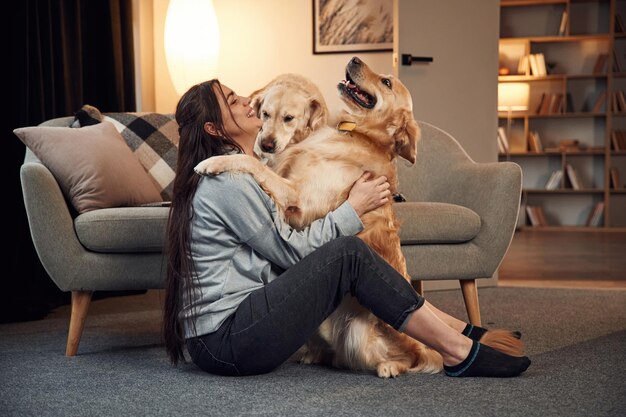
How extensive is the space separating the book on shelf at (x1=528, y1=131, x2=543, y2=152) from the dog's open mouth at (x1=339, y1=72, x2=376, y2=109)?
5766 millimetres

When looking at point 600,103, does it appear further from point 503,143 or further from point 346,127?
point 346,127

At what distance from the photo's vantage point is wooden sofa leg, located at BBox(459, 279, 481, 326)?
279cm

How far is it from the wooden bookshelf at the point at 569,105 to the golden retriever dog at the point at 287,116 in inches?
224

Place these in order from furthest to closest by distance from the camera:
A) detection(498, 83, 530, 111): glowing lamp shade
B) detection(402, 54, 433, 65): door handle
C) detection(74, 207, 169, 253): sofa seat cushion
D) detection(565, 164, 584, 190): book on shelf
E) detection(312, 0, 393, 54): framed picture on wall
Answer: detection(565, 164, 584, 190): book on shelf < detection(498, 83, 530, 111): glowing lamp shade < detection(312, 0, 393, 54): framed picture on wall < detection(402, 54, 433, 65): door handle < detection(74, 207, 169, 253): sofa seat cushion

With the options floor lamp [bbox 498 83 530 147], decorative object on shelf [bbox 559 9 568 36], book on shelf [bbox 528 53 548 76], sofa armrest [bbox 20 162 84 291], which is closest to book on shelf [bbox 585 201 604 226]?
floor lamp [bbox 498 83 530 147]

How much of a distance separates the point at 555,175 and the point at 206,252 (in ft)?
20.7

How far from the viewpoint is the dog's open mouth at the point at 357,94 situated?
2.28m

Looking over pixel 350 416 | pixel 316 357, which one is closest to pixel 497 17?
pixel 316 357

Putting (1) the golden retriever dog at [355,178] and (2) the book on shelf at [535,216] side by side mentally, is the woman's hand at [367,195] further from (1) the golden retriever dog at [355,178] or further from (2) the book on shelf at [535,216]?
(2) the book on shelf at [535,216]

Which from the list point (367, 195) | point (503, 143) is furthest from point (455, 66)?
point (503, 143)

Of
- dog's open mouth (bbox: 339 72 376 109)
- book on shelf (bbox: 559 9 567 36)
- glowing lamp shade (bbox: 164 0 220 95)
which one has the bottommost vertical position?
dog's open mouth (bbox: 339 72 376 109)

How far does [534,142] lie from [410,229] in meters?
5.26

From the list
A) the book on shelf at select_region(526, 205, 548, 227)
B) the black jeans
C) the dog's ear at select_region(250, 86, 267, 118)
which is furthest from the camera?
the book on shelf at select_region(526, 205, 548, 227)

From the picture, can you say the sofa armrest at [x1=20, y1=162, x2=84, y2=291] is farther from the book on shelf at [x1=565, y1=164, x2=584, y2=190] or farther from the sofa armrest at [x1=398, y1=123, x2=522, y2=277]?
the book on shelf at [x1=565, y1=164, x2=584, y2=190]
